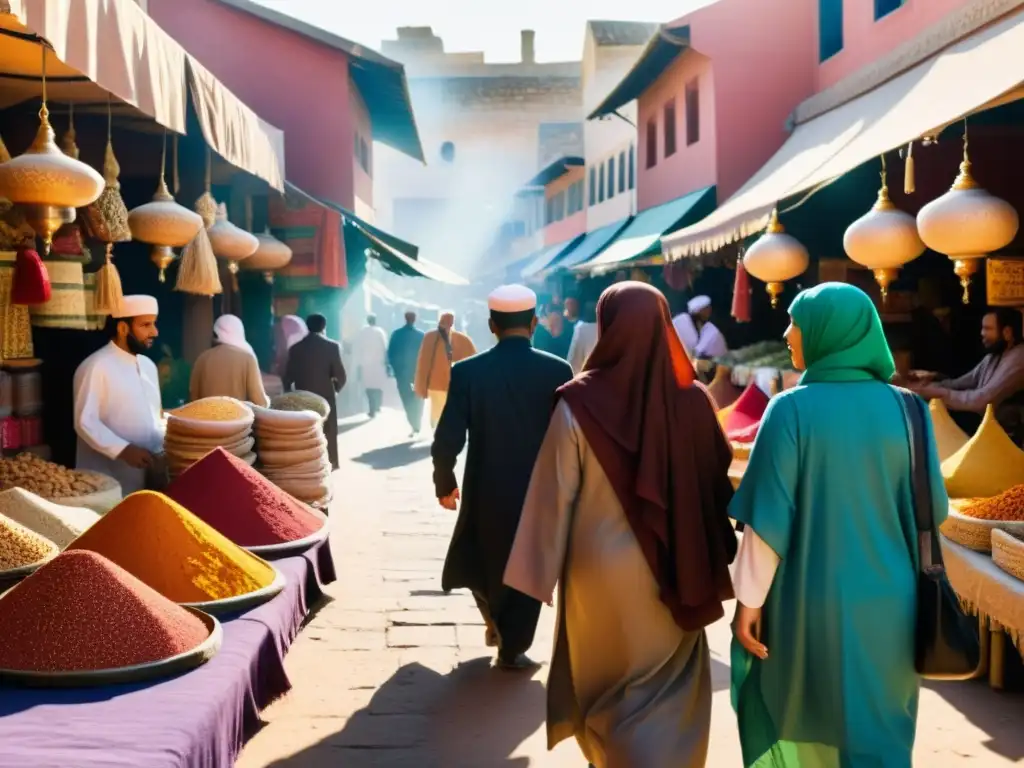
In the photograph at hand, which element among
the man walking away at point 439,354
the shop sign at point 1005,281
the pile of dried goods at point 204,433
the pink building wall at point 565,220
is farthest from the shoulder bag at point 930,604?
the pink building wall at point 565,220

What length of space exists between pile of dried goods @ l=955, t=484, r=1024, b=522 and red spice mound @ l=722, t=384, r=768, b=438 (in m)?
2.49

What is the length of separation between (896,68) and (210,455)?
6.92 m

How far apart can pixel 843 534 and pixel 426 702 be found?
2.14 metres

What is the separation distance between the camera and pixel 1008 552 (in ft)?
13.6

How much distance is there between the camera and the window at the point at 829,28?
12922mm

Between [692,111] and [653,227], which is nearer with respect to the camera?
[653,227]

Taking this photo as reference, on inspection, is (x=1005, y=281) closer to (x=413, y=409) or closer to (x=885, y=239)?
(x=885, y=239)

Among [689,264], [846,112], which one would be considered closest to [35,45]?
[846,112]

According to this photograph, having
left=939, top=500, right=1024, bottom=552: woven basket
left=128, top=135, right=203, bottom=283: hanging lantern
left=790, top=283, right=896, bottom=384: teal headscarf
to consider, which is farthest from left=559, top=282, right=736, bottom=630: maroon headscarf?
left=128, top=135, right=203, bottom=283: hanging lantern

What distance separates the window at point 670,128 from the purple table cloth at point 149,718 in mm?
14793

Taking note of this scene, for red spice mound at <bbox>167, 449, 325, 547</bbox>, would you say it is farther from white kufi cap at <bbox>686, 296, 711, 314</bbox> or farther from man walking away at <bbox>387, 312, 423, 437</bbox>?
man walking away at <bbox>387, 312, 423, 437</bbox>

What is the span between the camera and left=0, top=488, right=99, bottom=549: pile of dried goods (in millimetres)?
3969

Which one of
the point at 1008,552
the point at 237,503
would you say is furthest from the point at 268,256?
the point at 1008,552

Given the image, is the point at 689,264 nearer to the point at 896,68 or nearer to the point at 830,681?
the point at 896,68
